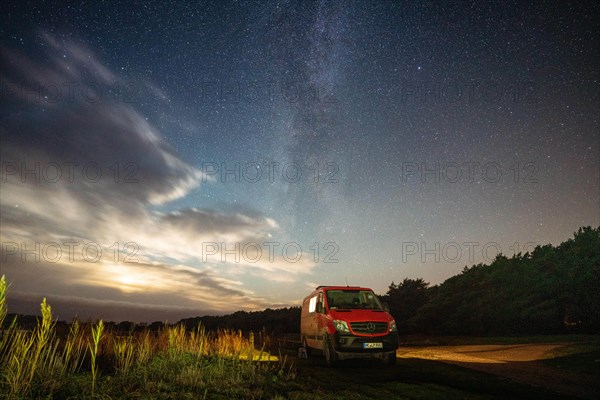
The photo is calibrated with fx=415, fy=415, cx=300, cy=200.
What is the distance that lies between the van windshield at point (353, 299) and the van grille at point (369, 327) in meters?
0.95

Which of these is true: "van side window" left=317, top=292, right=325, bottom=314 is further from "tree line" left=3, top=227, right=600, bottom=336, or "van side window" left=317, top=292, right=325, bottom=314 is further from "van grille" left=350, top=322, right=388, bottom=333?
"tree line" left=3, top=227, right=600, bottom=336

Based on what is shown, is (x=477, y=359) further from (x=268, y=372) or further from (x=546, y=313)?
(x=546, y=313)

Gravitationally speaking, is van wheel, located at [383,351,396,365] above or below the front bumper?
below

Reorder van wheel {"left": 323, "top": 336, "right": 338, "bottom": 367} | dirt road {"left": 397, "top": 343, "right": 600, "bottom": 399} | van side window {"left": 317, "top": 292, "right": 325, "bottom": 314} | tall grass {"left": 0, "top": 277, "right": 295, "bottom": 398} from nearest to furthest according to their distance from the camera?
tall grass {"left": 0, "top": 277, "right": 295, "bottom": 398} < dirt road {"left": 397, "top": 343, "right": 600, "bottom": 399} < van wheel {"left": 323, "top": 336, "right": 338, "bottom": 367} < van side window {"left": 317, "top": 292, "right": 325, "bottom": 314}

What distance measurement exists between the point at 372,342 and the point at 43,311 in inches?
331

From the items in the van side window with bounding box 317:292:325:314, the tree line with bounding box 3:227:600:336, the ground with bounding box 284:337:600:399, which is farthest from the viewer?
the tree line with bounding box 3:227:600:336

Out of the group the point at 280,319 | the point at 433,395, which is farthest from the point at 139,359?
the point at 280,319

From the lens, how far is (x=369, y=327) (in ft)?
37.8

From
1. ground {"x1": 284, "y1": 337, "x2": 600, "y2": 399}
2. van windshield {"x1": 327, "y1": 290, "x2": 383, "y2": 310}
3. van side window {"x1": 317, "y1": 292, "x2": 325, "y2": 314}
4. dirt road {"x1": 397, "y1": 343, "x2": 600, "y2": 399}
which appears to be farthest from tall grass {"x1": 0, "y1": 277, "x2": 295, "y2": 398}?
dirt road {"x1": 397, "y1": 343, "x2": 600, "y2": 399}

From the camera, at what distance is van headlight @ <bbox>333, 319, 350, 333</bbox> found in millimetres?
11359

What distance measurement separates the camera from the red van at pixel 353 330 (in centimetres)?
1123

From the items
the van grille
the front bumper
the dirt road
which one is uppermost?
the van grille

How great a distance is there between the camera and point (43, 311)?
5.20m

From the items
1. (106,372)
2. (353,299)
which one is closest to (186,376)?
(106,372)
